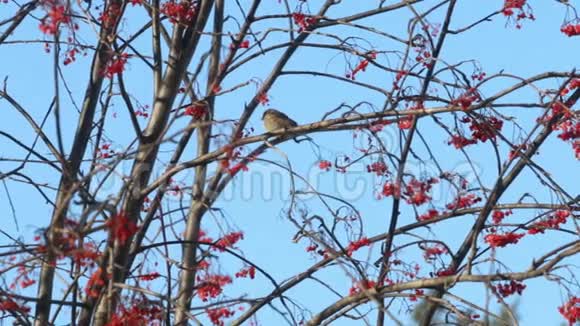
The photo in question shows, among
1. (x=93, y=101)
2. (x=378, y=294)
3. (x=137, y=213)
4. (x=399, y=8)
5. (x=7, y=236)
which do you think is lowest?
(x=378, y=294)

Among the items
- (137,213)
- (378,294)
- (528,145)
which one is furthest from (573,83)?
(137,213)

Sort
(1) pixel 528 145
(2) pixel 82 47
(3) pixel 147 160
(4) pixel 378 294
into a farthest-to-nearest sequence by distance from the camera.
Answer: (1) pixel 528 145 → (2) pixel 82 47 → (3) pixel 147 160 → (4) pixel 378 294

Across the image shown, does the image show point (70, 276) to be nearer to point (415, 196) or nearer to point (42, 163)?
point (42, 163)

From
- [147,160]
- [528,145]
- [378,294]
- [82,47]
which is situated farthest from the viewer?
[528,145]

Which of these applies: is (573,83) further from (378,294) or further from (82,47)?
(82,47)

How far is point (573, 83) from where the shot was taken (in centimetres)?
722

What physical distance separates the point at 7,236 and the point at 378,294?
2533 millimetres

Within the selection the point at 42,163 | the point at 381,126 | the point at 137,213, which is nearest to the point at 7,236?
the point at 42,163

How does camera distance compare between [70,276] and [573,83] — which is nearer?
[70,276]

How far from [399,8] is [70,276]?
2494mm

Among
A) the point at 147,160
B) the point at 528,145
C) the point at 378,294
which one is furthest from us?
the point at 528,145

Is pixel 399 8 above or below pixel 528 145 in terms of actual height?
above

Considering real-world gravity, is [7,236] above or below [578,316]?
above

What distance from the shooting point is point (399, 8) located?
721cm
